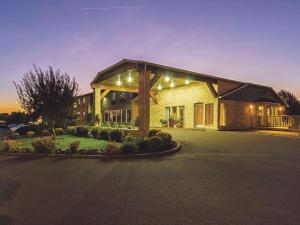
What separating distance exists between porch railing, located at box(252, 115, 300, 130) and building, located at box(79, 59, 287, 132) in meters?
0.10

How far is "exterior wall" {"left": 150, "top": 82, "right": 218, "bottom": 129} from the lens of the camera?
1888 cm

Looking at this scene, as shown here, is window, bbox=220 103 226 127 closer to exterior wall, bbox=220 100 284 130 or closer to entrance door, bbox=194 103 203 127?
exterior wall, bbox=220 100 284 130

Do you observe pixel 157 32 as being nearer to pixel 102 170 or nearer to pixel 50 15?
pixel 50 15

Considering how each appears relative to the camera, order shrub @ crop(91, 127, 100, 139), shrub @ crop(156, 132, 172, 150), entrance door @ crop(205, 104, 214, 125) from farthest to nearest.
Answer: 1. entrance door @ crop(205, 104, 214, 125)
2. shrub @ crop(91, 127, 100, 139)
3. shrub @ crop(156, 132, 172, 150)

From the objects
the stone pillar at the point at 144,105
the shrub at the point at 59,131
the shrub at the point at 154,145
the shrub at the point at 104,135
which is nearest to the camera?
the shrub at the point at 154,145

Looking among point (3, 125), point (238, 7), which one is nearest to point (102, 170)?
point (238, 7)

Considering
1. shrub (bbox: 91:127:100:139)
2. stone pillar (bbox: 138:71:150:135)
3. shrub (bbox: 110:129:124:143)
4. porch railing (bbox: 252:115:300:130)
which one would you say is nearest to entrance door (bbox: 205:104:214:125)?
porch railing (bbox: 252:115:300:130)

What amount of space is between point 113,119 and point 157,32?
748 inches

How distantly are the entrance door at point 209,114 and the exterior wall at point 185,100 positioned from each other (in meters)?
0.46

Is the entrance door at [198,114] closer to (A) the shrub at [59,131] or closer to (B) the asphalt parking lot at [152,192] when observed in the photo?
(B) the asphalt parking lot at [152,192]

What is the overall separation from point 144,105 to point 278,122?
1479 centimetres

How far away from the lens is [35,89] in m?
12.5

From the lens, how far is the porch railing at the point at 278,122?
17.6 meters

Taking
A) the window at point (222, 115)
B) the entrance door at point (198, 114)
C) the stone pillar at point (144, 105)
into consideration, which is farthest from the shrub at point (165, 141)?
the entrance door at point (198, 114)
